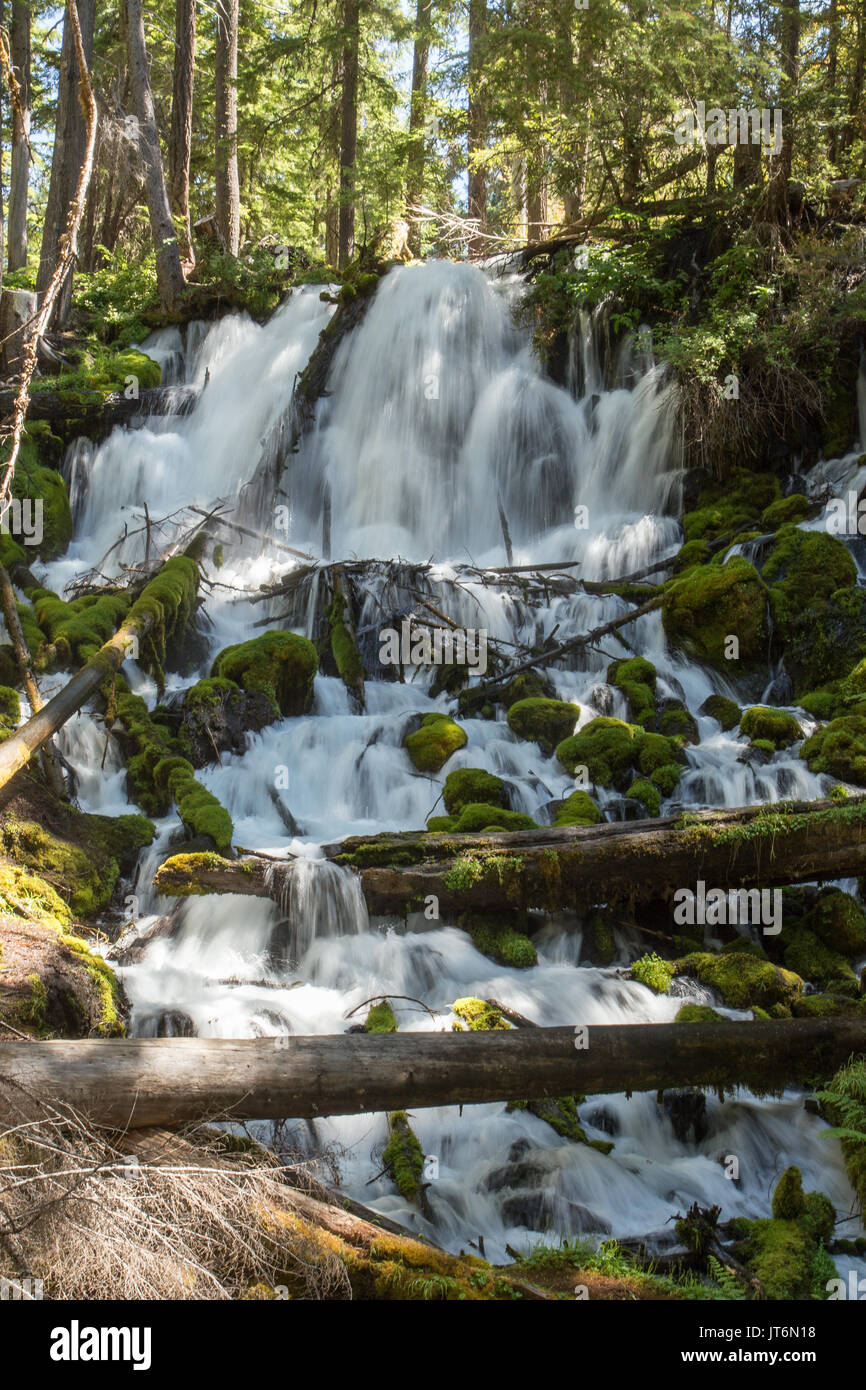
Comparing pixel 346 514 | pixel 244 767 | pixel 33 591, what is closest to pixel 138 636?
pixel 244 767

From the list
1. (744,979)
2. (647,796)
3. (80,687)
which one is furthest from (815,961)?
(80,687)

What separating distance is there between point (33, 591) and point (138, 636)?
8.17ft

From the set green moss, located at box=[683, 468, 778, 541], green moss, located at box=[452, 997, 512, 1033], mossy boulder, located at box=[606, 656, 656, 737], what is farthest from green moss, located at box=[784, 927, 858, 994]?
green moss, located at box=[683, 468, 778, 541]

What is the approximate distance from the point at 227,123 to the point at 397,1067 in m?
20.1

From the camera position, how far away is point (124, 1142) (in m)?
3.76

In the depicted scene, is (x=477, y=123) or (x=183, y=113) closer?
(x=183, y=113)

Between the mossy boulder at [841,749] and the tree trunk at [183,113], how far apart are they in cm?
1690

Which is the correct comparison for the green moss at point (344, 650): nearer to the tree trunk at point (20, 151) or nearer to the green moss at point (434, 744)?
the green moss at point (434, 744)

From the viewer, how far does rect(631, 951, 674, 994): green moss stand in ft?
21.1

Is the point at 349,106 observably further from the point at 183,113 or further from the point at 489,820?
the point at 489,820

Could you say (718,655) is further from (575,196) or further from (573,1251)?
(575,196)

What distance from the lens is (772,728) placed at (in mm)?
9078

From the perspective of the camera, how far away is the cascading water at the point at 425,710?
514 centimetres

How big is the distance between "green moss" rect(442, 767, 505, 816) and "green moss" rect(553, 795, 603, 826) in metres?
0.55
